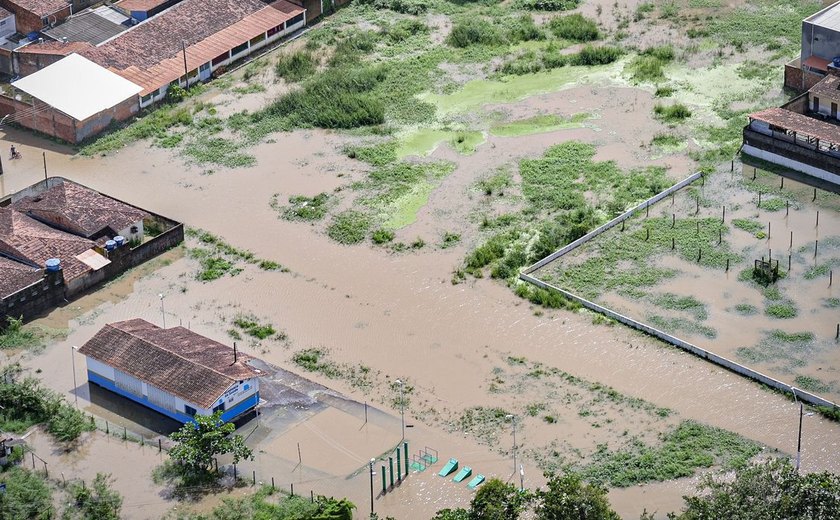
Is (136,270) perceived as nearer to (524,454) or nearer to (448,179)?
(448,179)

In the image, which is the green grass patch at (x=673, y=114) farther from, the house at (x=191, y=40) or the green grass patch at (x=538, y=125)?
the house at (x=191, y=40)

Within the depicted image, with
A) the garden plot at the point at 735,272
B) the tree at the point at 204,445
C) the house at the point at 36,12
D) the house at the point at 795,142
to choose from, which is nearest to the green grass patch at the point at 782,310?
the garden plot at the point at 735,272

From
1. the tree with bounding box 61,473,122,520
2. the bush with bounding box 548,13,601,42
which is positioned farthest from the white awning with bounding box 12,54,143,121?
the tree with bounding box 61,473,122,520

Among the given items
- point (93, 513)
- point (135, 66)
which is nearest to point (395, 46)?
point (135, 66)

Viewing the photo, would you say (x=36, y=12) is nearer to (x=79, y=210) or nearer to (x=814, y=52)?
(x=79, y=210)

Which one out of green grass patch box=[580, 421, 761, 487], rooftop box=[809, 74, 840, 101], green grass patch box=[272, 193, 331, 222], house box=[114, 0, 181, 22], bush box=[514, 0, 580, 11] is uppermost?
house box=[114, 0, 181, 22]

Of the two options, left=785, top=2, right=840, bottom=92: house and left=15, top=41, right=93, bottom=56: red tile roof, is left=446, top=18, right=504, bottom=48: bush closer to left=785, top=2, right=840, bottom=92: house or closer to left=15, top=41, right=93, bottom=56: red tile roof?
left=785, top=2, right=840, bottom=92: house
